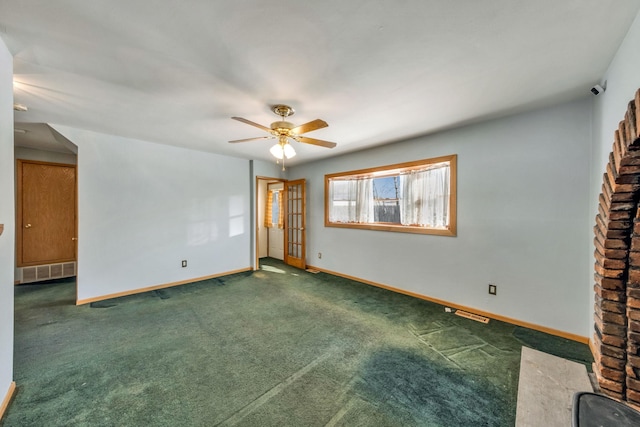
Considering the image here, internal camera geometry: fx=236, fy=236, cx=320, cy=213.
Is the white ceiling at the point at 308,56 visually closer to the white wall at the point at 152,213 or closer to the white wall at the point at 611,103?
the white wall at the point at 611,103

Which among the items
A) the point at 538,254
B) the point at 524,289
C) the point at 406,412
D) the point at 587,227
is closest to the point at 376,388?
the point at 406,412

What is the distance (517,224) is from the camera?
9.10 ft

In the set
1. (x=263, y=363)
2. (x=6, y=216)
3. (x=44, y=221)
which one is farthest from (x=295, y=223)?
(x=44, y=221)

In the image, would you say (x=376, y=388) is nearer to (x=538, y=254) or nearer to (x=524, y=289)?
(x=524, y=289)

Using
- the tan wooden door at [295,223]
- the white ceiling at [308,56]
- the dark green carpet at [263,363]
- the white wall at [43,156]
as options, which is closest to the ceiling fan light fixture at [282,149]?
the white ceiling at [308,56]

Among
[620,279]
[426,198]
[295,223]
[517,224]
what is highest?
[426,198]

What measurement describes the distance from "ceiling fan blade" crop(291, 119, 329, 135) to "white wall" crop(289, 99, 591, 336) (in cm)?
204

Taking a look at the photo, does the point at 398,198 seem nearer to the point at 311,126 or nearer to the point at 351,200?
the point at 351,200

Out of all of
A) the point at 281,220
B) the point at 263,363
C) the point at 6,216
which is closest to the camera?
the point at 6,216

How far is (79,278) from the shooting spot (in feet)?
11.1

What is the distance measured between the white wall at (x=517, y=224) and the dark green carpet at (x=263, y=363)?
0.35 metres

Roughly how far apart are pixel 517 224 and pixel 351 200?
2603 millimetres

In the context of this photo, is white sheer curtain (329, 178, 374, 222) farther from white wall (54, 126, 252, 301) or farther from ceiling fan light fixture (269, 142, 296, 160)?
ceiling fan light fixture (269, 142, 296, 160)

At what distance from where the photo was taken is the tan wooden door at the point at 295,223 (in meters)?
5.52
